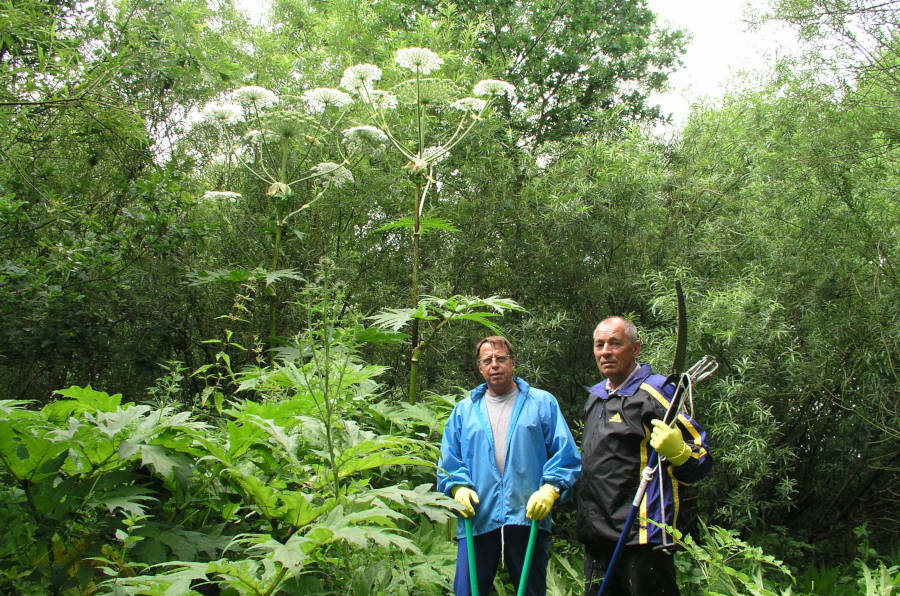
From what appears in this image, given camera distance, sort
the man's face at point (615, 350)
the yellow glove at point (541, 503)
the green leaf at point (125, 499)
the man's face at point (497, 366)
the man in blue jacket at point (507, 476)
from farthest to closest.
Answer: the man's face at point (497, 366)
the man's face at point (615, 350)
the man in blue jacket at point (507, 476)
the yellow glove at point (541, 503)
the green leaf at point (125, 499)

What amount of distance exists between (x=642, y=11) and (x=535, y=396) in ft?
37.5

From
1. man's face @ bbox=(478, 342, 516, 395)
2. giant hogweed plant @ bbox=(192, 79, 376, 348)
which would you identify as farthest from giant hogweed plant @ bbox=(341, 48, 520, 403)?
giant hogweed plant @ bbox=(192, 79, 376, 348)

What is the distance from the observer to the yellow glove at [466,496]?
2.46 meters

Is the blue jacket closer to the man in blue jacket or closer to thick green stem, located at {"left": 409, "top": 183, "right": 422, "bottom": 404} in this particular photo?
the man in blue jacket

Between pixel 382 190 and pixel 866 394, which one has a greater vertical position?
pixel 382 190

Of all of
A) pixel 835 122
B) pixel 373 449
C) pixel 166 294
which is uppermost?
pixel 835 122

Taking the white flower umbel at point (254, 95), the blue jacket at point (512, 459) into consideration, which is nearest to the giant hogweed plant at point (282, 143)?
the white flower umbel at point (254, 95)

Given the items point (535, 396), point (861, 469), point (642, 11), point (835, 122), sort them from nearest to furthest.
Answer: point (535, 396), point (835, 122), point (861, 469), point (642, 11)

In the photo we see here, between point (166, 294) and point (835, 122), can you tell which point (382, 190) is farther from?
point (835, 122)

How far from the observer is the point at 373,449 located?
1.97 metres

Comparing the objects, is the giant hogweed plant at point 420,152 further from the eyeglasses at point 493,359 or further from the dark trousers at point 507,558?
the dark trousers at point 507,558

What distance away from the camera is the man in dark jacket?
2.36 metres

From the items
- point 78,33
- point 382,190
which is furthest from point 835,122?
point 78,33

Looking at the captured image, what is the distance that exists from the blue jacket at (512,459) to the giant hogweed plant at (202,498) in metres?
0.39
